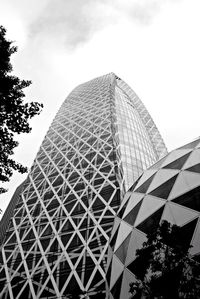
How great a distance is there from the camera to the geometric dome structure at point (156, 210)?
12.3 m

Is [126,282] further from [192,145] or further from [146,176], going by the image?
[192,145]

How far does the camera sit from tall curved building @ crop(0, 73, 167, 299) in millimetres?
28469

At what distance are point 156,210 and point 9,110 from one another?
888 centimetres

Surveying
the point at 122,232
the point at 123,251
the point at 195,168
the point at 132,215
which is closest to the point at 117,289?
the point at 123,251

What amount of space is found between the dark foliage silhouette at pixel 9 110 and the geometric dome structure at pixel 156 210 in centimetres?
715

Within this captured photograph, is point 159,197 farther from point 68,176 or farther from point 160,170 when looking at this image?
point 68,176

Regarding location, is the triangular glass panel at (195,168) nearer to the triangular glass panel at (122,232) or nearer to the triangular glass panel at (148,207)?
the triangular glass panel at (148,207)

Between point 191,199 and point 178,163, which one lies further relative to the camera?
point 178,163

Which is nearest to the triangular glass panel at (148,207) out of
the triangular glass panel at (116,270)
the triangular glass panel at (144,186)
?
the triangular glass panel at (144,186)

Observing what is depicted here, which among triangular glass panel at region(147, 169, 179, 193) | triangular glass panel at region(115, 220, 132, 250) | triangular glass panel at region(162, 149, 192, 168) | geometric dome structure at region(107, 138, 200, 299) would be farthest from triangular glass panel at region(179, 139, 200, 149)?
triangular glass panel at region(115, 220, 132, 250)

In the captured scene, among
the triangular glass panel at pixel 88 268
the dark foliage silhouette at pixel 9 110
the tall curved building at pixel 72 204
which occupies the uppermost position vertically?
the dark foliage silhouette at pixel 9 110

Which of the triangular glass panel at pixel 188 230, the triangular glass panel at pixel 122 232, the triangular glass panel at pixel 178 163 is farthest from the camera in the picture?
the triangular glass panel at pixel 178 163

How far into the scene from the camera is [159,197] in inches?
575

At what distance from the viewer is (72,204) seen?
3728 cm
